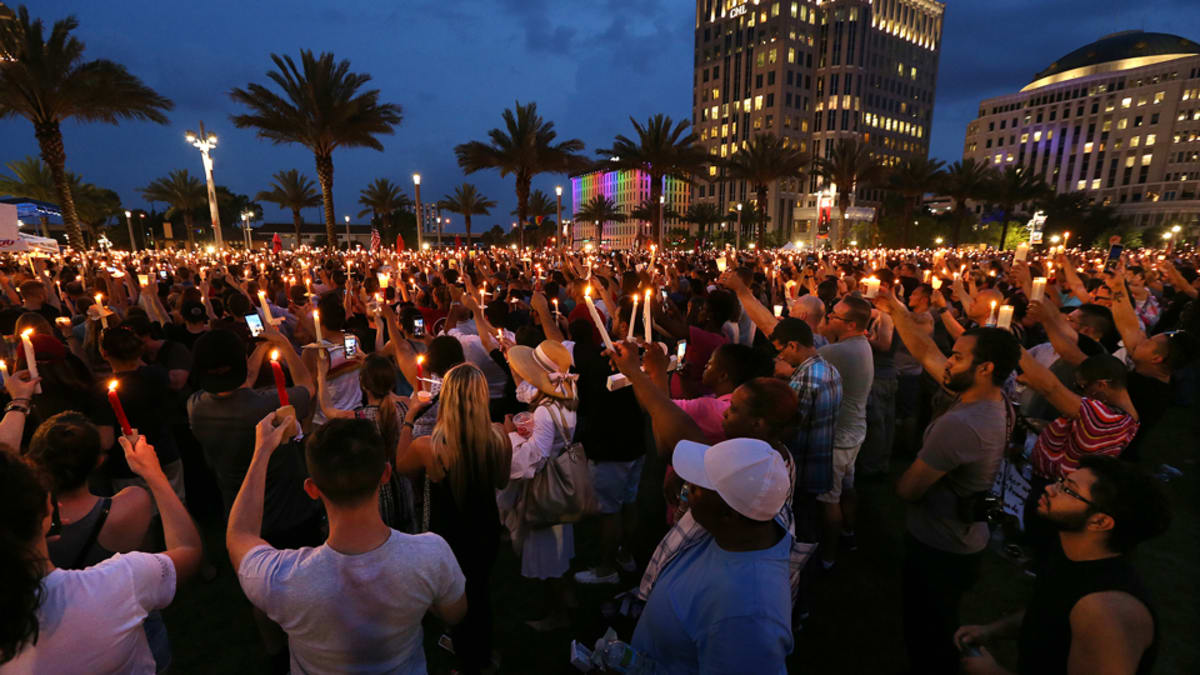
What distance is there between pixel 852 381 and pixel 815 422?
97 cm

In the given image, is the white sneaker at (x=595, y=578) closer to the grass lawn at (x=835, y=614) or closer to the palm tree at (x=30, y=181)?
the grass lawn at (x=835, y=614)

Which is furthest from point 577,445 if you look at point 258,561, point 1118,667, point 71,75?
point 71,75

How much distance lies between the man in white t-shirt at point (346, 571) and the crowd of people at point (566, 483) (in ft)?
0.03

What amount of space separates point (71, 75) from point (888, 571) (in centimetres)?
2512

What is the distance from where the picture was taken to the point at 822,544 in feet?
14.7

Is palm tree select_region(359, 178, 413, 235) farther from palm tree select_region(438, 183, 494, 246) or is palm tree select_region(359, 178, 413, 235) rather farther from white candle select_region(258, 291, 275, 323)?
white candle select_region(258, 291, 275, 323)

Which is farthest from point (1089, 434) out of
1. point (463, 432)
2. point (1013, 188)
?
point (1013, 188)

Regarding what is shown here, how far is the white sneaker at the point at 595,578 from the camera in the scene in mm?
4273

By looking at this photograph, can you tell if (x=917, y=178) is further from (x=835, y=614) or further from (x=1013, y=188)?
(x=835, y=614)

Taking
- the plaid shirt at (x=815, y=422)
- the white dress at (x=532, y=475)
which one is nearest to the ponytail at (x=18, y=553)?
the white dress at (x=532, y=475)

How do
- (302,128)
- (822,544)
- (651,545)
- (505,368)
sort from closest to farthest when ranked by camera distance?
(822,544) < (651,545) < (505,368) < (302,128)

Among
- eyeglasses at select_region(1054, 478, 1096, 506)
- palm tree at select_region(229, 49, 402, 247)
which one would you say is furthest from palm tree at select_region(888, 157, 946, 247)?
eyeglasses at select_region(1054, 478, 1096, 506)

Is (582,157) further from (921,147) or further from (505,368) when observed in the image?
(921,147)

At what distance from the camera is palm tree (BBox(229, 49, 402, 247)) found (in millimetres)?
21062
